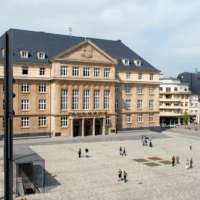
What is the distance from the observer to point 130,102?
2557 inches

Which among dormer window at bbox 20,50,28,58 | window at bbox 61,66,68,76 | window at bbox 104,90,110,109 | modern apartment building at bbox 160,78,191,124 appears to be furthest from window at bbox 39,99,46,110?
modern apartment building at bbox 160,78,191,124

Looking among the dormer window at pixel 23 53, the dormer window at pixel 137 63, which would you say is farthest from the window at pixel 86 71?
the dormer window at pixel 137 63

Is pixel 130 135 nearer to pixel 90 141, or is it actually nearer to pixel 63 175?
pixel 90 141

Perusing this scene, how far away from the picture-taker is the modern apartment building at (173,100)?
9100 centimetres

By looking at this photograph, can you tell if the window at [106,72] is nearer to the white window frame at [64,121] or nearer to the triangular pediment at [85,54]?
the triangular pediment at [85,54]

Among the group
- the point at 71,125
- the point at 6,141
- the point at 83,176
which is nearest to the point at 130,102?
the point at 71,125

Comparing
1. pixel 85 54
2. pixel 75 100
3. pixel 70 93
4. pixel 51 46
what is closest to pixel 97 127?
pixel 75 100

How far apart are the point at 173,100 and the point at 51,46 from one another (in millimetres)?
49319

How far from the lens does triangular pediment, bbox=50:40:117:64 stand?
54.6m

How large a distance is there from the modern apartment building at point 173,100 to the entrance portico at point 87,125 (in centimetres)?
3814

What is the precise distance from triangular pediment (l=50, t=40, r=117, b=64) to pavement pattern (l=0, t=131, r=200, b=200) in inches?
772

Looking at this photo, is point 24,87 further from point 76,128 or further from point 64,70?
point 76,128

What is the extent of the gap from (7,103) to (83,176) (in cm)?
1773

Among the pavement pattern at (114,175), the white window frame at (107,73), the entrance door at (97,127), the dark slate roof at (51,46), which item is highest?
the dark slate roof at (51,46)
